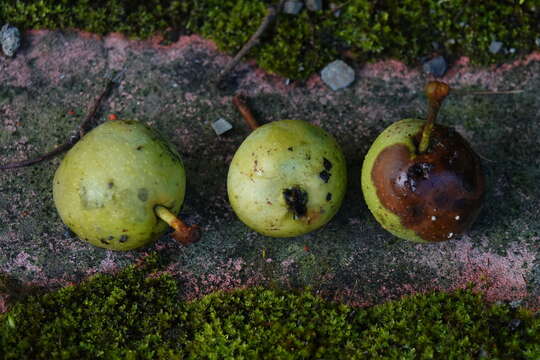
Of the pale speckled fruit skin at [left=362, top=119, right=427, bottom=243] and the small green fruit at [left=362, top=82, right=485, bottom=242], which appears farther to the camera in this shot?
the pale speckled fruit skin at [left=362, top=119, right=427, bottom=243]

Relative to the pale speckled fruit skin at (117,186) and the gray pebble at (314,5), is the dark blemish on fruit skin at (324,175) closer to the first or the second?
the pale speckled fruit skin at (117,186)

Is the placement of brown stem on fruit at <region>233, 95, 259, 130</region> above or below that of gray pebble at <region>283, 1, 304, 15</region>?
below

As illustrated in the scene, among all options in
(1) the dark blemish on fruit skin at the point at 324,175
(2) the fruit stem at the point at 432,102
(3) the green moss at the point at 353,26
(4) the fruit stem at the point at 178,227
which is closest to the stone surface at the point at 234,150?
(3) the green moss at the point at 353,26

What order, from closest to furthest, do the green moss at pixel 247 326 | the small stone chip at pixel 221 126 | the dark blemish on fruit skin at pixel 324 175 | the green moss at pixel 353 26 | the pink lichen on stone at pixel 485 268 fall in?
the dark blemish on fruit skin at pixel 324 175
the green moss at pixel 247 326
the pink lichen on stone at pixel 485 268
the small stone chip at pixel 221 126
the green moss at pixel 353 26

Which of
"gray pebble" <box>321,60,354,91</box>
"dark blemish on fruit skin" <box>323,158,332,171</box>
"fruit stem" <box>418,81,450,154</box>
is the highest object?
"fruit stem" <box>418,81,450,154</box>

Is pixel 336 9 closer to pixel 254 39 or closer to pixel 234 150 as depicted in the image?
pixel 254 39

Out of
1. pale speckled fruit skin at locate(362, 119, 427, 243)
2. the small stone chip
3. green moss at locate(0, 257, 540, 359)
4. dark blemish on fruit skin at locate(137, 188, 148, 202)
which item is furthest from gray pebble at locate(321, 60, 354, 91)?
dark blemish on fruit skin at locate(137, 188, 148, 202)

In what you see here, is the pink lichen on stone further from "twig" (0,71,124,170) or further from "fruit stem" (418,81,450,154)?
"twig" (0,71,124,170)
